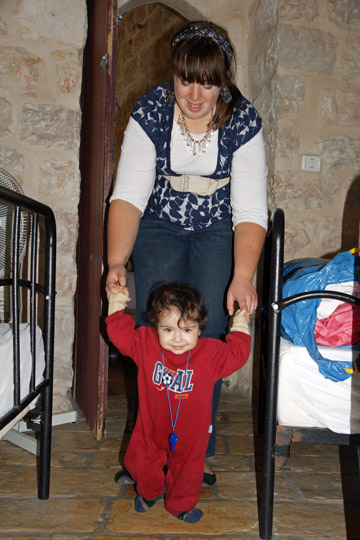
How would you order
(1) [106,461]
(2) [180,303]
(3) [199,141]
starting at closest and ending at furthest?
1. (2) [180,303]
2. (3) [199,141]
3. (1) [106,461]

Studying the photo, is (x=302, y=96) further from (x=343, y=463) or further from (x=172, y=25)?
(x=172, y=25)

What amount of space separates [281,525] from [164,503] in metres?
0.39

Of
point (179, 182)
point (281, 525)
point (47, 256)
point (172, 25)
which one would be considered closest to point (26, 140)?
point (47, 256)

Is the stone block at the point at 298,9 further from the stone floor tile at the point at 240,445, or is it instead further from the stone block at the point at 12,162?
the stone floor tile at the point at 240,445

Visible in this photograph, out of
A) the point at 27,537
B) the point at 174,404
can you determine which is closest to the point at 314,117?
the point at 174,404

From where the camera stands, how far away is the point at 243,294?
1493 mm

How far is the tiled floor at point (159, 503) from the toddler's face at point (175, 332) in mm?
554

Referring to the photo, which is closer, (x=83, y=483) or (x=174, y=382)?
(x=174, y=382)

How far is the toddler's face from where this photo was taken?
4.90 ft

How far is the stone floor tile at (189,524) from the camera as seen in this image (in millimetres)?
1489

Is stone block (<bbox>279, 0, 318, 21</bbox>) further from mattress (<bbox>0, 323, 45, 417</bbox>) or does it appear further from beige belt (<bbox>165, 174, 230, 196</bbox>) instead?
mattress (<bbox>0, 323, 45, 417</bbox>)

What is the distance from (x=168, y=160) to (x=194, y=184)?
0.39 feet

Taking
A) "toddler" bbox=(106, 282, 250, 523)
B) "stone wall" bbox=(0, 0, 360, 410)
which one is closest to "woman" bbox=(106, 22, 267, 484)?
"toddler" bbox=(106, 282, 250, 523)

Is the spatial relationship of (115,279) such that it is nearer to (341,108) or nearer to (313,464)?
(313,464)
